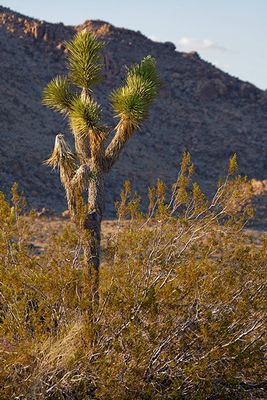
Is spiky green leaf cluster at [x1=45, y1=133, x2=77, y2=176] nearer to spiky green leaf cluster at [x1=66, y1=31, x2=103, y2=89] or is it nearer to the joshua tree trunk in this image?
the joshua tree trunk

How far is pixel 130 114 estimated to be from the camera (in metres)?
10.9

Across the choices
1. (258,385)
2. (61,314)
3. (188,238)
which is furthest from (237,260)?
(61,314)

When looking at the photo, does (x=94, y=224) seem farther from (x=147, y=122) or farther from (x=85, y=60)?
(x=147, y=122)

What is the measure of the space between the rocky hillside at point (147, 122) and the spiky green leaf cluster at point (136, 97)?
63.1ft

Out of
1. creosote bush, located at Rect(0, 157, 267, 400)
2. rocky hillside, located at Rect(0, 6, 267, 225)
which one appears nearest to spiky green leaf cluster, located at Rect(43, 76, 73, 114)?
creosote bush, located at Rect(0, 157, 267, 400)

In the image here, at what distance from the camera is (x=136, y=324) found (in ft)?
29.3

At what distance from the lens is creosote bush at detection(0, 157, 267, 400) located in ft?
28.7

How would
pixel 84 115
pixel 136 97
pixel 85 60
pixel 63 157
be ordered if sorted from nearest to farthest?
pixel 84 115
pixel 136 97
pixel 63 157
pixel 85 60

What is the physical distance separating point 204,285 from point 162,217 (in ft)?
4.12

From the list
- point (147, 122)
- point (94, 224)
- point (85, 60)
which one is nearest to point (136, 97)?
point (85, 60)

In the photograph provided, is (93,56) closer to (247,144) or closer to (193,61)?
(247,144)

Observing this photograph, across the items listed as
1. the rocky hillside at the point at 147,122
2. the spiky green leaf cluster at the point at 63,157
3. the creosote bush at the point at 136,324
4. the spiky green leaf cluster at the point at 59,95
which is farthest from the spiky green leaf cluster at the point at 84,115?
the rocky hillside at the point at 147,122

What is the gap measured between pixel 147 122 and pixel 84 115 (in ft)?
106

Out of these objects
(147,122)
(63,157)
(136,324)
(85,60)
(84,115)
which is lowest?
(147,122)
